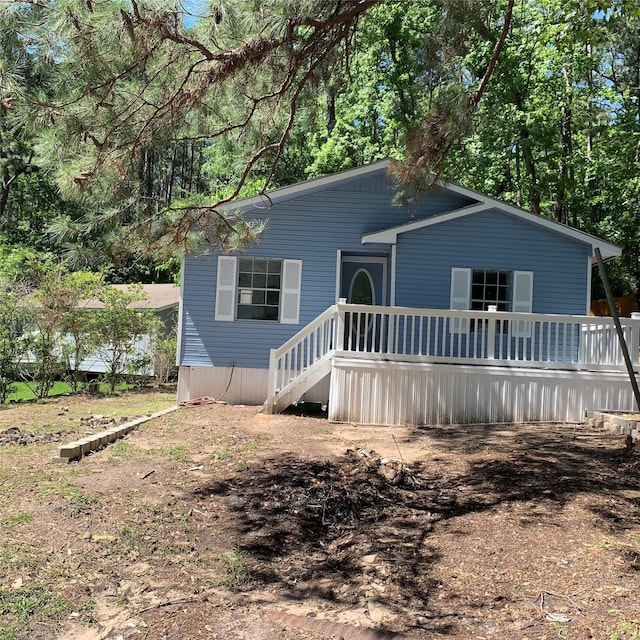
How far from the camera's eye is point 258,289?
11.4 m

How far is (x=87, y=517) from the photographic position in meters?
4.65

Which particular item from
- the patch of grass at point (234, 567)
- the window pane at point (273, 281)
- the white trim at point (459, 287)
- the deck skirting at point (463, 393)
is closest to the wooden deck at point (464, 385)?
the deck skirting at point (463, 393)

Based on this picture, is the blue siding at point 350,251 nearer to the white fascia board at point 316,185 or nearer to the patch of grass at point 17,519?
the white fascia board at point 316,185

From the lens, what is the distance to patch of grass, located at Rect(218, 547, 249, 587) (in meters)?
3.75

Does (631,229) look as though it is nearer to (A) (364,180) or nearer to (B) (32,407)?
(A) (364,180)

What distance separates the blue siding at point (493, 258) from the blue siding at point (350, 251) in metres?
0.02

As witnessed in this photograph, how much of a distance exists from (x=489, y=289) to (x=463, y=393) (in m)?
2.88

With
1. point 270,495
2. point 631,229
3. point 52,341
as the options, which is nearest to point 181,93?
point 270,495

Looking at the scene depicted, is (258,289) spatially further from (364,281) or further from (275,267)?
(364,281)

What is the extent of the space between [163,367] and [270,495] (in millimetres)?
12111

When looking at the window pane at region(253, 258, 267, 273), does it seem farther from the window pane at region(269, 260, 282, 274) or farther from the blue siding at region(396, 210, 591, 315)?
the blue siding at region(396, 210, 591, 315)

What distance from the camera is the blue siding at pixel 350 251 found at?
11.1 m

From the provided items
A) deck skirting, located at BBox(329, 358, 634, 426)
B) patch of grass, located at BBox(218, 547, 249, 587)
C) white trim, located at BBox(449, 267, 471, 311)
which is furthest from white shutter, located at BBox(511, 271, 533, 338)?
patch of grass, located at BBox(218, 547, 249, 587)

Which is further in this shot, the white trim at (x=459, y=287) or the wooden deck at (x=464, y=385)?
the white trim at (x=459, y=287)
